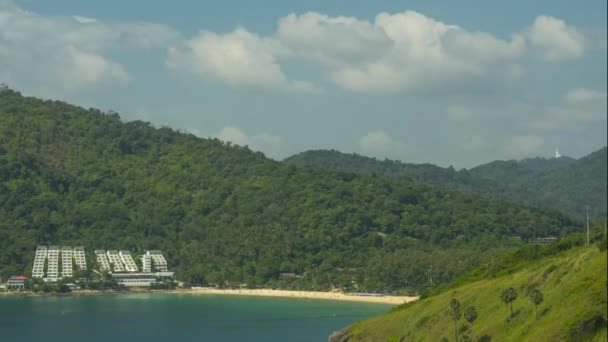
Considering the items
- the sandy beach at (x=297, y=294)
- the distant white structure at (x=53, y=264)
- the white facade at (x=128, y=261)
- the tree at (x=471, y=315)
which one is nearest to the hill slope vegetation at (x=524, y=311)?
the tree at (x=471, y=315)

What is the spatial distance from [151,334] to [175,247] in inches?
3286

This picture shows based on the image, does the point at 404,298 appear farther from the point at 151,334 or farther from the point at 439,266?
the point at 151,334

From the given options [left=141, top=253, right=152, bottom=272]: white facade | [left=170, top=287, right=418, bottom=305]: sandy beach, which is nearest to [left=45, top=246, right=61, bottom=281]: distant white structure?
[left=141, top=253, right=152, bottom=272]: white facade

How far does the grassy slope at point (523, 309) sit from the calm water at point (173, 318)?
86.9 feet

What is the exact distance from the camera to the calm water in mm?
99750

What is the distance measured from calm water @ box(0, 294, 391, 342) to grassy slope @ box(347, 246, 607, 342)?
86.9ft

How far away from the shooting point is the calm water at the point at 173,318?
9975cm

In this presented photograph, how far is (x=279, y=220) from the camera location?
182 meters

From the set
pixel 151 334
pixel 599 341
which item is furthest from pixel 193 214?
pixel 599 341

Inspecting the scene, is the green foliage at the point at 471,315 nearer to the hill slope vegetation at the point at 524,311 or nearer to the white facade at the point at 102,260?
the hill slope vegetation at the point at 524,311

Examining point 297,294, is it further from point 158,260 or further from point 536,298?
point 536,298

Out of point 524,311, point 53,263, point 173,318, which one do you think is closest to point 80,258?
point 53,263

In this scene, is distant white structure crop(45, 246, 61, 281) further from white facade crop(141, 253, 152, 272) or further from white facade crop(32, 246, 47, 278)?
white facade crop(141, 253, 152, 272)

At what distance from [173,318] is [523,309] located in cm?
7080
